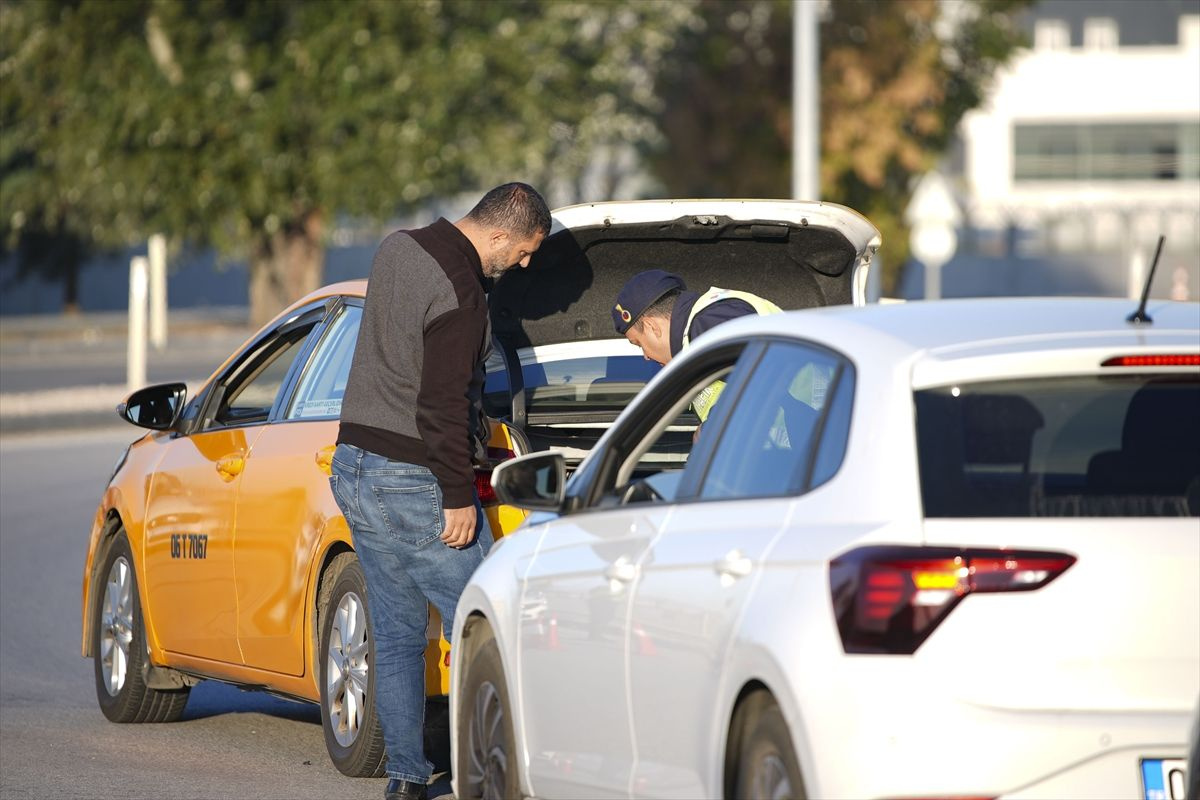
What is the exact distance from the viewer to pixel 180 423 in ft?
29.3

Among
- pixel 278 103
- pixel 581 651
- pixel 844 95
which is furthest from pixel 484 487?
pixel 844 95

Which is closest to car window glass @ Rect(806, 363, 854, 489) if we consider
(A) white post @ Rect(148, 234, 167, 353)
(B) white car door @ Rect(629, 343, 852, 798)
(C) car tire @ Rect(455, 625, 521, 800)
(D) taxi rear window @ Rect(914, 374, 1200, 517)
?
(B) white car door @ Rect(629, 343, 852, 798)

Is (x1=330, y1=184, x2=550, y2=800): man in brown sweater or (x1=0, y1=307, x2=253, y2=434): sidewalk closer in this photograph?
(x1=330, y1=184, x2=550, y2=800): man in brown sweater

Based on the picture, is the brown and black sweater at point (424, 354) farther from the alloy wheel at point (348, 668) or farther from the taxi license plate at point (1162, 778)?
the taxi license plate at point (1162, 778)

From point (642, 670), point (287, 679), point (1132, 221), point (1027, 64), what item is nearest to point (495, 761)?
point (642, 670)

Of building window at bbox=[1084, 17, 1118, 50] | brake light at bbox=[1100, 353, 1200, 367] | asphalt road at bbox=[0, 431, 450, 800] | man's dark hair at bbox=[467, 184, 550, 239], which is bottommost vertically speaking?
asphalt road at bbox=[0, 431, 450, 800]

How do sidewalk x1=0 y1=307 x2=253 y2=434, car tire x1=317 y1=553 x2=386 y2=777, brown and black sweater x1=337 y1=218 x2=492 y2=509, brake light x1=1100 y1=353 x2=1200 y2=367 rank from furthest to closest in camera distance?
sidewalk x1=0 y1=307 x2=253 y2=434 < car tire x1=317 y1=553 x2=386 y2=777 < brown and black sweater x1=337 y1=218 x2=492 y2=509 < brake light x1=1100 y1=353 x2=1200 y2=367

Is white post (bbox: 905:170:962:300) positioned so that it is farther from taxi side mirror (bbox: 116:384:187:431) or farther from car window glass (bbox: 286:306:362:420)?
car window glass (bbox: 286:306:362:420)

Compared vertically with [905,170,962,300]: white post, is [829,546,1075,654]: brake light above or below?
below

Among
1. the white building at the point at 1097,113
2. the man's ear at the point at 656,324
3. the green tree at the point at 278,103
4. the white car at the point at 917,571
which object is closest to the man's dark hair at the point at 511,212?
the man's ear at the point at 656,324

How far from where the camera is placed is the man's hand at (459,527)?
22.0 feet

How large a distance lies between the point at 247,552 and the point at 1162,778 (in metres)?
4.44

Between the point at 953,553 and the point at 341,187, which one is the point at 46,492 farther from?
the point at 341,187

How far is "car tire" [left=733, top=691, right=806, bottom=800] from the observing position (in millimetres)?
4387
